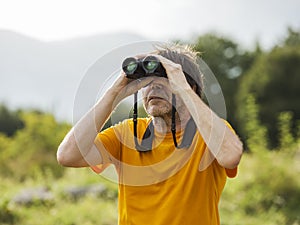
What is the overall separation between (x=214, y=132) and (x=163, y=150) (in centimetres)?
25

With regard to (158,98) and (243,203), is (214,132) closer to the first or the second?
(158,98)

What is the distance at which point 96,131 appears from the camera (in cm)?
248

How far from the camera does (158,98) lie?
246 centimetres

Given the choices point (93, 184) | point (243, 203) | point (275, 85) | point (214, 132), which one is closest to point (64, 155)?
point (214, 132)

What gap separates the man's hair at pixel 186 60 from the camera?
2.61m

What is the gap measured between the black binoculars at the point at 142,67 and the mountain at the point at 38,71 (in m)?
2.45

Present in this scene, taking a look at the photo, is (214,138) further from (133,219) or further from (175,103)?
(133,219)

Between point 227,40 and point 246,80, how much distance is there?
10320mm

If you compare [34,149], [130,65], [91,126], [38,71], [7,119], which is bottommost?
[7,119]

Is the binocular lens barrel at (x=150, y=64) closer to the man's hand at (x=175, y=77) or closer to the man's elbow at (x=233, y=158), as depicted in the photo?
the man's hand at (x=175, y=77)

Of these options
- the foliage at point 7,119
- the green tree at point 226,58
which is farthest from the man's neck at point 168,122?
the foliage at point 7,119

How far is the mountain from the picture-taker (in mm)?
12269

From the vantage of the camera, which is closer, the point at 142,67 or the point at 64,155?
the point at 142,67

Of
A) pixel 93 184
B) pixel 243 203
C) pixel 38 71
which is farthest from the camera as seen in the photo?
pixel 38 71
